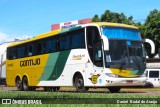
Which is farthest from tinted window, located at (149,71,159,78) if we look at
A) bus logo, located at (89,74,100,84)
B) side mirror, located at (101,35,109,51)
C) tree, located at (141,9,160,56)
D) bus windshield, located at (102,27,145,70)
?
side mirror, located at (101,35,109,51)

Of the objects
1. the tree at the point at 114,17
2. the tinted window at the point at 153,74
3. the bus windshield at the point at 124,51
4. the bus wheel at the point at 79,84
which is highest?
the tree at the point at 114,17

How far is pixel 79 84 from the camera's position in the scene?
2056 centimetres

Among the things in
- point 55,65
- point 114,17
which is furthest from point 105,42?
point 114,17

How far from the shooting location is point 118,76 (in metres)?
19.0

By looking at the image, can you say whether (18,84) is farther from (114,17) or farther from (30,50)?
(114,17)

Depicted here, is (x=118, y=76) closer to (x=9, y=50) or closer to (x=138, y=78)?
(x=138, y=78)

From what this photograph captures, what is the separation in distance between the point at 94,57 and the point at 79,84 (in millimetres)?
1902

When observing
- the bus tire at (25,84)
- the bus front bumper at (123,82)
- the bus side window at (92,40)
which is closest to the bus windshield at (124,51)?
the bus side window at (92,40)

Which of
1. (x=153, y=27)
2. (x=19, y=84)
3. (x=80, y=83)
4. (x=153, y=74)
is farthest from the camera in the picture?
(x=153, y=27)

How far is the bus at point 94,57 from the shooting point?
18.9 metres

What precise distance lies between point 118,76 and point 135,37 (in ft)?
8.06

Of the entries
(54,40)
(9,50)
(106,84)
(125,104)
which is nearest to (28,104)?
(125,104)

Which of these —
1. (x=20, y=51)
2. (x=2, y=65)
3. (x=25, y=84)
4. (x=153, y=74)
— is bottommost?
(x=25, y=84)

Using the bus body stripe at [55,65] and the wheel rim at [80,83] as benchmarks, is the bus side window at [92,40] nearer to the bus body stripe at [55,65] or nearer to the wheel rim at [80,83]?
the wheel rim at [80,83]
